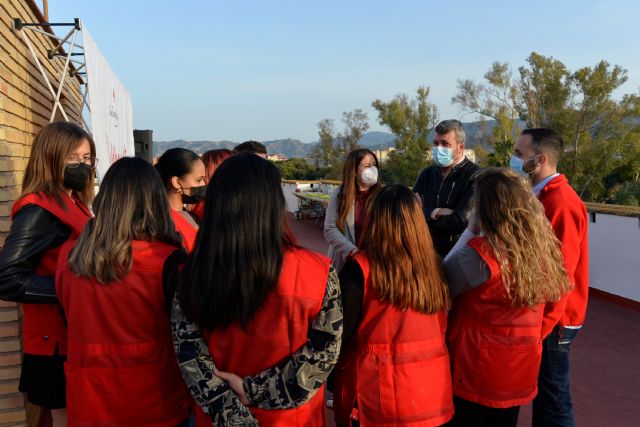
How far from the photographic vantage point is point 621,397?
404cm

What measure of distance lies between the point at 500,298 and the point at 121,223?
5.12 ft

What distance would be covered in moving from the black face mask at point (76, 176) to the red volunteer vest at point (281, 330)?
3.78ft

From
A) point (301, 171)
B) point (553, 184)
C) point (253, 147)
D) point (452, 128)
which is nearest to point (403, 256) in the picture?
point (553, 184)

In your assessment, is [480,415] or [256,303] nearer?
[256,303]

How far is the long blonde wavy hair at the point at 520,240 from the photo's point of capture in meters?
1.97

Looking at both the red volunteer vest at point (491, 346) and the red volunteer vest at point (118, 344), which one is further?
the red volunteer vest at point (491, 346)

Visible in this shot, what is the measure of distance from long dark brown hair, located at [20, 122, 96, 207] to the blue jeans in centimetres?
258

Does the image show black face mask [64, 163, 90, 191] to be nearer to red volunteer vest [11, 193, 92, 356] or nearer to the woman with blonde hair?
red volunteer vest [11, 193, 92, 356]

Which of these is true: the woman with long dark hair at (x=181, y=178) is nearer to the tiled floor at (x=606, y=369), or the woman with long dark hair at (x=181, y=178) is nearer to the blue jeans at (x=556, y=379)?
the blue jeans at (x=556, y=379)

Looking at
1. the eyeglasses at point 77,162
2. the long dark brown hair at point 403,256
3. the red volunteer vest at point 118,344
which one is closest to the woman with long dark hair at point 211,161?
the eyeglasses at point 77,162

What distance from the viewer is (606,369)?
469 cm

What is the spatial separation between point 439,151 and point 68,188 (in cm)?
258

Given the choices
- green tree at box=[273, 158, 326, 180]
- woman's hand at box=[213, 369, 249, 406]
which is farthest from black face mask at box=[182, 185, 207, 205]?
green tree at box=[273, 158, 326, 180]

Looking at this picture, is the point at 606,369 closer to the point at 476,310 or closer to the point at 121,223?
the point at 476,310
